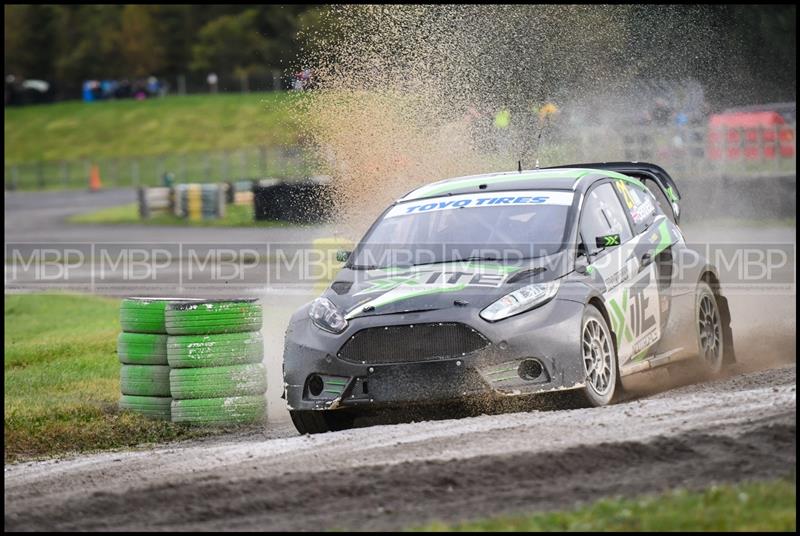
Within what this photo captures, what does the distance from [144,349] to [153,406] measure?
440 mm

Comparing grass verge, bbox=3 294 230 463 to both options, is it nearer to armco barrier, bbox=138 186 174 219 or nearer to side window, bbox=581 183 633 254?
side window, bbox=581 183 633 254

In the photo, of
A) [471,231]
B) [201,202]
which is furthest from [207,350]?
[201,202]

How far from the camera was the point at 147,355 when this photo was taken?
34.1 feet

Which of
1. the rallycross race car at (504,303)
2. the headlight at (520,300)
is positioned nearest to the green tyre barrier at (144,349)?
the rallycross race car at (504,303)

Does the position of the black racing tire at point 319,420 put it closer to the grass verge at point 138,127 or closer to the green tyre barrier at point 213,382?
the green tyre barrier at point 213,382

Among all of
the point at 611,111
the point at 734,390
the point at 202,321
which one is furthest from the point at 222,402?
the point at 611,111

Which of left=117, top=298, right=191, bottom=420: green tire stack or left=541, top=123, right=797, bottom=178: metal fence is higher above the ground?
left=541, top=123, right=797, bottom=178: metal fence

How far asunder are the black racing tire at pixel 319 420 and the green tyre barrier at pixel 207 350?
145cm

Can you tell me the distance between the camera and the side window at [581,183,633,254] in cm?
947

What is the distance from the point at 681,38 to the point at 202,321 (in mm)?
13344

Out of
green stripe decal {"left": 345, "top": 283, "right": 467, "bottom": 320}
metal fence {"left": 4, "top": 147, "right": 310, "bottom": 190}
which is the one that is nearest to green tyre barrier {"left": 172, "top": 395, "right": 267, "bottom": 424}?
green stripe decal {"left": 345, "top": 283, "right": 467, "bottom": 320}

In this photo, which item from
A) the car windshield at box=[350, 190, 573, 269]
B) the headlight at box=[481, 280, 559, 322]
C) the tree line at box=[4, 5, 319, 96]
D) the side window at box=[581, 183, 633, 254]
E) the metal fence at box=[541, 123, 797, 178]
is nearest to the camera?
the headlight at box=[481, 280, 559, 322]

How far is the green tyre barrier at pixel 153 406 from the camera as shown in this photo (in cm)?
1038

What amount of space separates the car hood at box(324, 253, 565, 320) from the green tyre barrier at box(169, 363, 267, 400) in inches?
53.3
